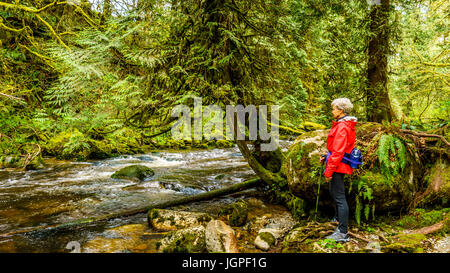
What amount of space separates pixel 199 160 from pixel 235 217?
9.06m

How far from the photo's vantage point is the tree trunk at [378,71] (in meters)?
7.02

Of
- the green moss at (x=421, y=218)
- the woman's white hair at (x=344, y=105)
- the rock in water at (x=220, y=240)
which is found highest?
the woman's white hair at (x=344, y=105)

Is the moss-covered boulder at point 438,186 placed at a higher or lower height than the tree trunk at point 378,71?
lower

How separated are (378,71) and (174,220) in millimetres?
7380

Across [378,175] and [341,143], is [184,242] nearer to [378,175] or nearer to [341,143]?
[341,143]

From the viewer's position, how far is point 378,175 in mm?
4473

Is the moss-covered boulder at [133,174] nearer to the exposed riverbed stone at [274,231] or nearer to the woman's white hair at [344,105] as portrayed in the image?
the exposed riverbed stone at [274,231]

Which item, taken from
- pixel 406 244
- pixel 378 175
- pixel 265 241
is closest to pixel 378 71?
pixel 378 175

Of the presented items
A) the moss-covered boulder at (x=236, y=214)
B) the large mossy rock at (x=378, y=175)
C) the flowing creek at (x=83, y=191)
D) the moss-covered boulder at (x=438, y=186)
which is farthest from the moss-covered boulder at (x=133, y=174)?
the moss-covered boulder at (x=438, y=186)

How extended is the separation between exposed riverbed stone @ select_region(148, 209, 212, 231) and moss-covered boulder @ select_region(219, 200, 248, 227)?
0.45m

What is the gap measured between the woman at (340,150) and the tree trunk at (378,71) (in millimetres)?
4298

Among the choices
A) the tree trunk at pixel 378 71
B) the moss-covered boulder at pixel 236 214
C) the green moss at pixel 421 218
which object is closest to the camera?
the green moss at pixel 421 218
